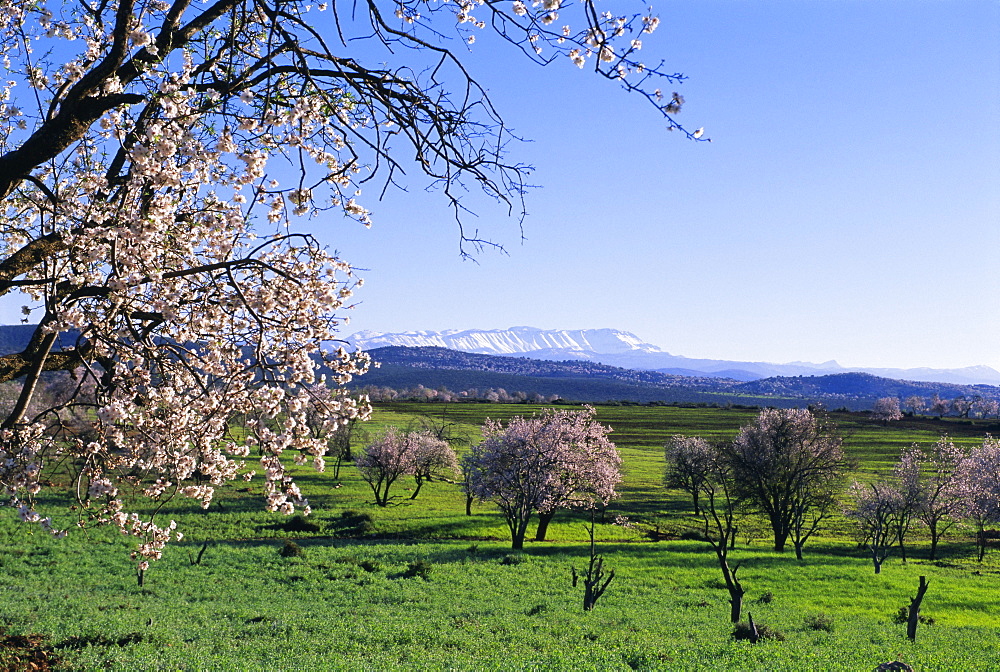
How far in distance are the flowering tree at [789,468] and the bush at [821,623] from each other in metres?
25.5

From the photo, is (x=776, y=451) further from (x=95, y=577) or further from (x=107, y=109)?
(x=107, y=109)

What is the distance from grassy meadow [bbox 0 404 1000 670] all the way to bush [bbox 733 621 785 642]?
0.61 metres

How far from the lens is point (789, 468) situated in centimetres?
5503

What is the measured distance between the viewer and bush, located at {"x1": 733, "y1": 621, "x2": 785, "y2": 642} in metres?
23.2

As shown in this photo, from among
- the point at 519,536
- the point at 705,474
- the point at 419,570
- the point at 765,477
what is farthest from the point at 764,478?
the point at 419,570

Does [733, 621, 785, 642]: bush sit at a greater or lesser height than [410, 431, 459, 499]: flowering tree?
greater

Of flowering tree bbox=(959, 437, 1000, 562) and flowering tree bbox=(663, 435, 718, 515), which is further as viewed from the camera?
flowering tree bbox=(663, 435, 718, 515)

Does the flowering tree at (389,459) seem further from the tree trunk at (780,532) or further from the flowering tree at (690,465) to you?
the tree trunk at (780,532)

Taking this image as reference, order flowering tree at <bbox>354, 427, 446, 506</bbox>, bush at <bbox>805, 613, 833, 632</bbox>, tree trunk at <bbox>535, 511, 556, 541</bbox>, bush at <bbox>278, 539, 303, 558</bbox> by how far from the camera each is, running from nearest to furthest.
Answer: bush at <bbox>805, 613, 833, 632</bbox>
bush at <bbox>278, 539, 303, 558</bbox>
tree trunk at <bbox>535, 511, 556, 541</bbox>
flowering tree at <bbox>354, 427, 446, 506</bbox>

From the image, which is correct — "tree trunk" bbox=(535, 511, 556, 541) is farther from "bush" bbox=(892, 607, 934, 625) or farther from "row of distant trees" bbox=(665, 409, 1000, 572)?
"bush" bbox=(892, 607, 934, 625)

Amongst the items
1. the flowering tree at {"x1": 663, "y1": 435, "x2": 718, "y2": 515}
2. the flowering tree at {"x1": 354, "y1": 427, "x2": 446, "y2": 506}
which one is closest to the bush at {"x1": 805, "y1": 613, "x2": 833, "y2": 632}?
the flowering tree at {"x1": 663, "y1": 435, "x2": 718, "y2": 515}

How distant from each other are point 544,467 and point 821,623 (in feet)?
91.2

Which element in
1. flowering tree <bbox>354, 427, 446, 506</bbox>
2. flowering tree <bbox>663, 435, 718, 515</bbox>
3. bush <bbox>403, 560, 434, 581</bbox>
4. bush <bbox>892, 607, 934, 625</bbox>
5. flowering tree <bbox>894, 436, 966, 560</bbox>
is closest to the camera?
bush <bbox>892, 607, 934, 625</bbox>

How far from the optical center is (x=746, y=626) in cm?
2492
